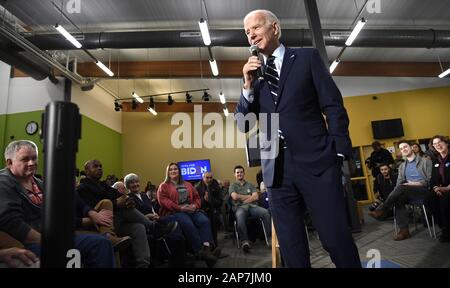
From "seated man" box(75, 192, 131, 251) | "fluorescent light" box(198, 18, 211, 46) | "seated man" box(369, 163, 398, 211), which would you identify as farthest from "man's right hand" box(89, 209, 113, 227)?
"seated man" box(369, 163, 398, 211)

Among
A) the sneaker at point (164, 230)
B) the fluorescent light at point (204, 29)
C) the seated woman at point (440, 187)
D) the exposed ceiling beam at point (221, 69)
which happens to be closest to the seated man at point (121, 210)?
the sneaker at point (164, 230)

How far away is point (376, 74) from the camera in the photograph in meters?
8.40

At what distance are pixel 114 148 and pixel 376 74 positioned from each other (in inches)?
342

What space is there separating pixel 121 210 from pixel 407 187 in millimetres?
3371

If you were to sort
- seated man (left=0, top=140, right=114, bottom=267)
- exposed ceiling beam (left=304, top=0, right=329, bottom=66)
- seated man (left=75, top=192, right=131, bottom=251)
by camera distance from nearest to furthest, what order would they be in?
1. seated man (left=0, top=140, right=114, bottom=267)
2. seated man (left=75, top=192, right=131, bottom=251)
3. exposed ceiling beam (left=304, top=0, right=329, bottom=66)

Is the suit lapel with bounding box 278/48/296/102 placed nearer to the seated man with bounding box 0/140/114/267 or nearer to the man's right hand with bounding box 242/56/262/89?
the man's right hand with bounding box 242/56/262/89

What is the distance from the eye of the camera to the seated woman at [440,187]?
10.7 ft

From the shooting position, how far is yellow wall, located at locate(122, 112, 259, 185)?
10727 mm

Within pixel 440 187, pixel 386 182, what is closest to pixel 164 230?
pixel 440 187

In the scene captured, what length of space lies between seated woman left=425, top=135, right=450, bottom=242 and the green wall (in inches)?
215

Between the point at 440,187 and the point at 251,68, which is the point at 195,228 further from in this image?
the point at 440,187

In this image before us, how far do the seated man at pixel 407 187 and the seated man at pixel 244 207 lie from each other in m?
1.52
